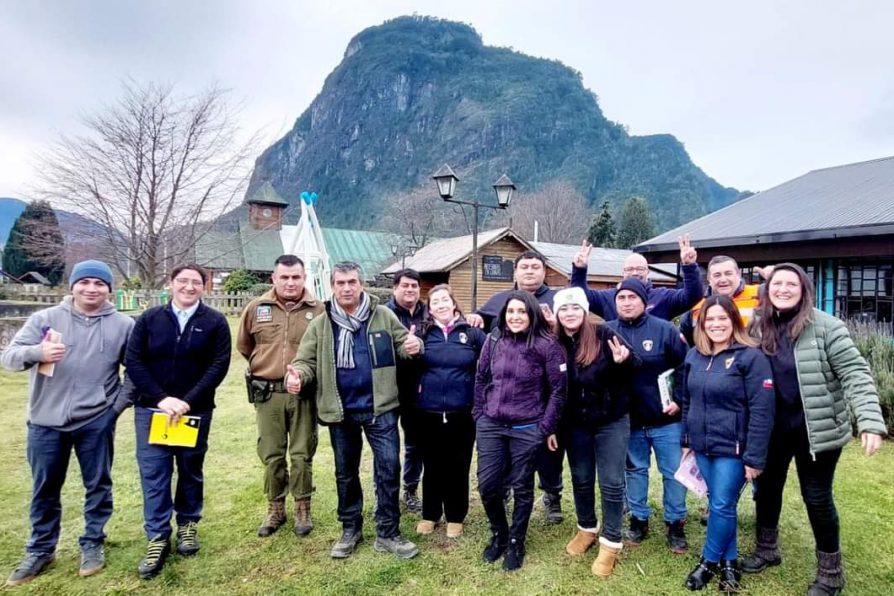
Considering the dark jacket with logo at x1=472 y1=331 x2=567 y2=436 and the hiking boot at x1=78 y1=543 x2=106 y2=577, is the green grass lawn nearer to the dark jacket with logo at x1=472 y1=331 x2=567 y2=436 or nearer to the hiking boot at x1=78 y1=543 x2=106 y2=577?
the hiking boot at x1=78 y1=543 x2=106 y2=577

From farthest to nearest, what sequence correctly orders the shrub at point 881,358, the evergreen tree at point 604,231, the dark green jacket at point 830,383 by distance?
the evergreen tree at point 604,231 < the shrub at point 881,358 < the dark green jacket at point 830,383

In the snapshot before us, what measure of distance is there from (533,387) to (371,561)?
146 cm

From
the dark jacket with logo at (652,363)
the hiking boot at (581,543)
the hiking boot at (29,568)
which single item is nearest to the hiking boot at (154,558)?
the hiking boot at (29,568)

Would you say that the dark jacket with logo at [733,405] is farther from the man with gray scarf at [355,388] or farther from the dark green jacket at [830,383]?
the man with gray scarf at [355,388]

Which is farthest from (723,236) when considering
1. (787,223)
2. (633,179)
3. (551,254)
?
(633,179)

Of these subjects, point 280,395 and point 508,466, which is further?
point 280,395

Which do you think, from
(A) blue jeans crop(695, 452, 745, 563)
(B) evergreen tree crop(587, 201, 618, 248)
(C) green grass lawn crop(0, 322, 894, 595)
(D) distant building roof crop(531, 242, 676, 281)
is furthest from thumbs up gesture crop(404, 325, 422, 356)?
(B) evergreen tree crop(587, 201, 618, 248)

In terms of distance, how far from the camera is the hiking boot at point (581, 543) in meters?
3.07

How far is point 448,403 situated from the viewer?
316 centimetres

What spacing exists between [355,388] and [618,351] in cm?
157

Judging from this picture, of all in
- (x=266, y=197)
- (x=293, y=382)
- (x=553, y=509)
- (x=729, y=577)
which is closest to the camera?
(x=729, y=577)

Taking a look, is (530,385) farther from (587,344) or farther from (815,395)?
(815,395)

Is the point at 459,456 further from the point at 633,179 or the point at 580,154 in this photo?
the point at 580,154

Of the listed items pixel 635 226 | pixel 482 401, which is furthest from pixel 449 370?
pixel 635 226
